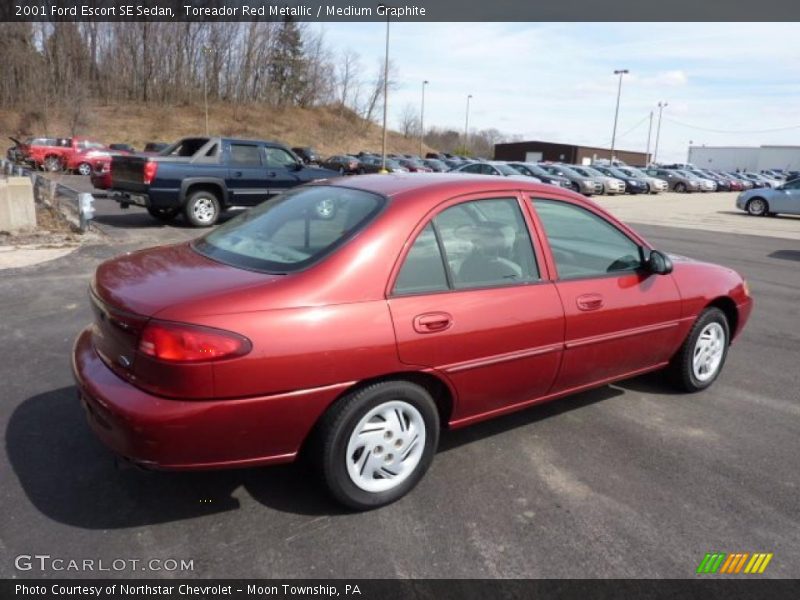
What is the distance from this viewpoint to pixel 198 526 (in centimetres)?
277

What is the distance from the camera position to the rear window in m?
2.94

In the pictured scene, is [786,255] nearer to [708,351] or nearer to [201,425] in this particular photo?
[708,351]

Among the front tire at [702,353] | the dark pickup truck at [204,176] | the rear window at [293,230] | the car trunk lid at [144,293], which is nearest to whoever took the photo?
the car trunk lid at [144,293]

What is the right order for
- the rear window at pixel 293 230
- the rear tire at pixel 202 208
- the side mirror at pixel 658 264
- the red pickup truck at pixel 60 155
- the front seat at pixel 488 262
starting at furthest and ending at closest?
the red pickup truck at pixel 60 155 < the rear tire at pixel 202 208 < the side mirror at pixel 658 264 < the front seat at pixel 488 262 < the rear window at pixel 293 230

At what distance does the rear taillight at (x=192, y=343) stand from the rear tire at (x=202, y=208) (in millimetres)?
10200

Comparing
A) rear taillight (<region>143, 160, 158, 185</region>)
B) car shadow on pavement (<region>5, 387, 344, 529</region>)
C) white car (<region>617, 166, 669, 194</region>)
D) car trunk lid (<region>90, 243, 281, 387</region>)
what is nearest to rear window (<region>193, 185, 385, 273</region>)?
car trunk lid (<region>90, 243, 281, 387</region>)

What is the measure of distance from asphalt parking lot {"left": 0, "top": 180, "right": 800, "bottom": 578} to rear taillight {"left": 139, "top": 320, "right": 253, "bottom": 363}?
868mm

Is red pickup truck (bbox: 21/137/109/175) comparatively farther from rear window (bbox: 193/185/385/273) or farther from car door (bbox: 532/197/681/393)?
car door (bbox: 532/197/681/393)

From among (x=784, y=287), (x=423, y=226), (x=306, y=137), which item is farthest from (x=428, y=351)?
(x=306, y=137)

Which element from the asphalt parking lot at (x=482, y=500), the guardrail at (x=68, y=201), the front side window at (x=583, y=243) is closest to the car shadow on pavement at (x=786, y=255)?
the asphalt parking lot at (x=482, y=500)

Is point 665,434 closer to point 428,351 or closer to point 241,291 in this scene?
point 428,351

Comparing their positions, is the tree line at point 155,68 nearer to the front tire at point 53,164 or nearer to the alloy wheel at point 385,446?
the front tire at point 53,164

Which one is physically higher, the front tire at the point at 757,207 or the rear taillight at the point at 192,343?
the front tire at the point at 757,207

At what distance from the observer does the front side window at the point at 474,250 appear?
299cm
